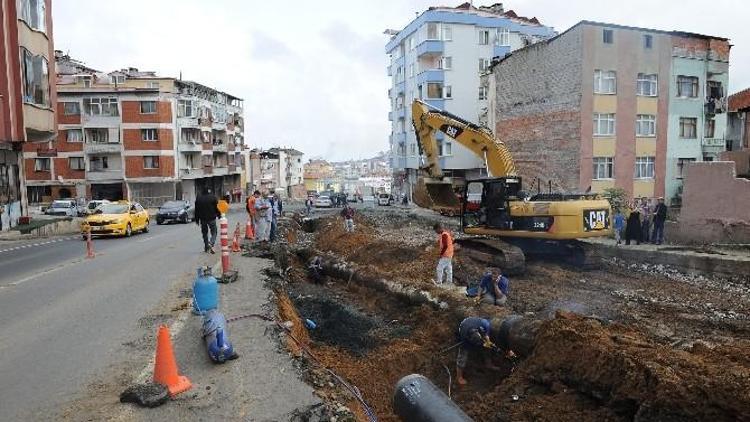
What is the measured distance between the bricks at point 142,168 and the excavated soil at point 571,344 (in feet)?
145

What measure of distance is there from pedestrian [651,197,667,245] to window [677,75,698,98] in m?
17.7

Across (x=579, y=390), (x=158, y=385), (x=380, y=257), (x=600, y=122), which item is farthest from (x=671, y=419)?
(x=600, y=122)

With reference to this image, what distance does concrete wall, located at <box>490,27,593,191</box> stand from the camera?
3299cm

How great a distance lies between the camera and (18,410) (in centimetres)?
532

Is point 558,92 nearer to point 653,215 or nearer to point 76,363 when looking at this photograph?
point 653,215

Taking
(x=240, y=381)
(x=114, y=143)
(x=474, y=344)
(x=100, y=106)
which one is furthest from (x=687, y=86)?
(x=100, y=106)

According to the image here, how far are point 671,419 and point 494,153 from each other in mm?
13963

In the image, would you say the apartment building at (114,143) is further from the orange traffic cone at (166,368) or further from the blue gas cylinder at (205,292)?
the orange traffic cone at (166,368)

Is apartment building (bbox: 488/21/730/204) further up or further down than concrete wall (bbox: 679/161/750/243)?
further up

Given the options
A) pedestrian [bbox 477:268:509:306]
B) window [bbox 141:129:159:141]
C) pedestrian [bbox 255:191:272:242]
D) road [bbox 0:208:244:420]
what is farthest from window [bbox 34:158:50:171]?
pedestrian [bbox 477:268:509:306]

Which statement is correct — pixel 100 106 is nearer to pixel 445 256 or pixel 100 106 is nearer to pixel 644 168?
pixel 644 168

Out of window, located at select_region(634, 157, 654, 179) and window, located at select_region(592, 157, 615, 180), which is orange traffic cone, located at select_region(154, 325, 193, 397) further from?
window, located at select_region(634, 157, 654, 179)

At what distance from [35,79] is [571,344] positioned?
25709 millimetres

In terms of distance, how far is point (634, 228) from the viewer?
2073 centimetres
